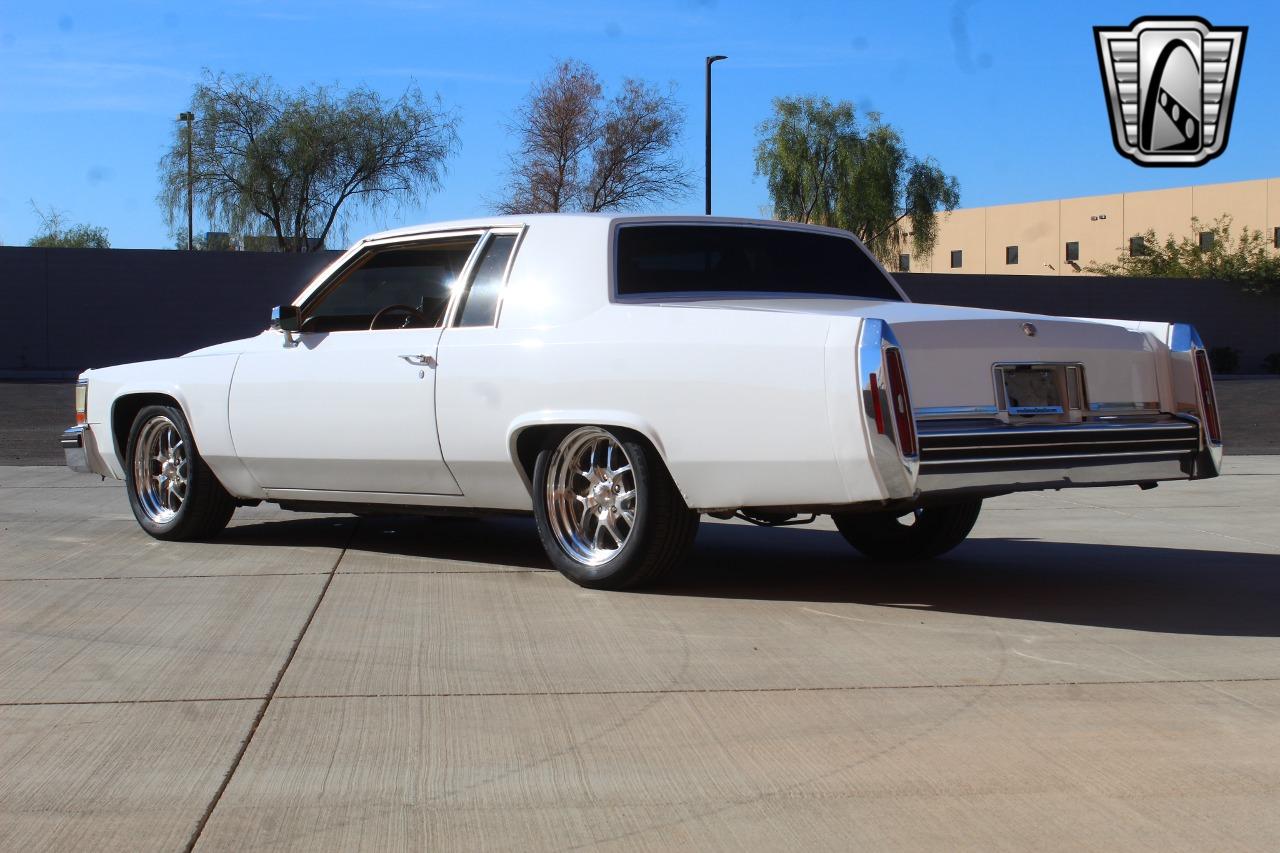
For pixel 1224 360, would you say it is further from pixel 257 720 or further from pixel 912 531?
pixel 257 720

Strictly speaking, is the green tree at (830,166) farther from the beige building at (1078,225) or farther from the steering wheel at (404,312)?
the steering wheel at (404,312)

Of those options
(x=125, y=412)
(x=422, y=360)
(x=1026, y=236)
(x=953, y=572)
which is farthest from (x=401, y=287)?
(x=1026, y=236)

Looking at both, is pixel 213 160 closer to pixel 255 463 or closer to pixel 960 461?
Result: pixel 255 463

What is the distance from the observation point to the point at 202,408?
25.6 feet

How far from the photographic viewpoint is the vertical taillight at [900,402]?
527 centimetres

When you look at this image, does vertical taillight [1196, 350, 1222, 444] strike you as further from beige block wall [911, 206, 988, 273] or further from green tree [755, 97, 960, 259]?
beige block wall [911, 206, 988, 273]

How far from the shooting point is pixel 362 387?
23.2 ft

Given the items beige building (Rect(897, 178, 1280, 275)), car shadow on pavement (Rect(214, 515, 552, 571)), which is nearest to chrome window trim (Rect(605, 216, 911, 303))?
car shadow on pavement (Rect(214, 515, 552, 571))

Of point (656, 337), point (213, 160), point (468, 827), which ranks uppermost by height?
point (213, 160)

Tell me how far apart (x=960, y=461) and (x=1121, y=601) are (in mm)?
1233

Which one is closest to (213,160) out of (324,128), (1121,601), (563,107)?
(324,128)

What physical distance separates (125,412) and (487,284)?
9.05 feet

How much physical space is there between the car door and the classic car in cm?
1

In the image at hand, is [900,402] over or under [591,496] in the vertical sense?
over
